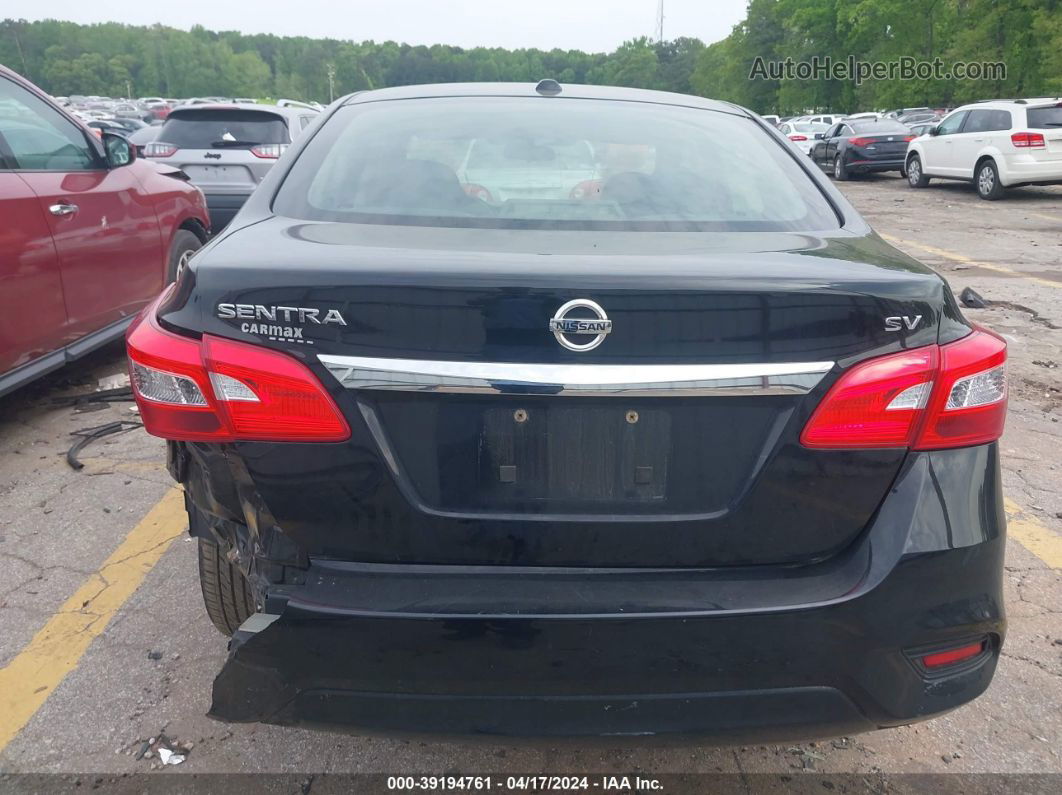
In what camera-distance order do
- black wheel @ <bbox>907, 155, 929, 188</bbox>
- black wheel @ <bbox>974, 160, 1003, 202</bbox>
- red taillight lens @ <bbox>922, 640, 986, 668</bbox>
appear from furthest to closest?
black wheel @ <bbox>907, 155, 929, 188</bbox>, black wheel @ <bbox>974, 160, 1003, 202</bbox>, red taillight lens @ <bbox>922, 640, 986, 668</bbox>

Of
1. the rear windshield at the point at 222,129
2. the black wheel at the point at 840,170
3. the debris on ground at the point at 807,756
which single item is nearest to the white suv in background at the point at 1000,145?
the black wheel at the point at 840,170

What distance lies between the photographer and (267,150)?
9102 millimetres

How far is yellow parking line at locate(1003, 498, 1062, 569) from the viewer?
10.7 ft

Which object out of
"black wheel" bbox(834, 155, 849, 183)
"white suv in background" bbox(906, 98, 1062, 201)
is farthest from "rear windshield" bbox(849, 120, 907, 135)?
"white suv in background" bbox(906, 98, 1062, 201)

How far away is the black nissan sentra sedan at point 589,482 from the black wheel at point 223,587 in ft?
0.96

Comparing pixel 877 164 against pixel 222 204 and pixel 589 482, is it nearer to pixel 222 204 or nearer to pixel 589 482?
pixel 222 204

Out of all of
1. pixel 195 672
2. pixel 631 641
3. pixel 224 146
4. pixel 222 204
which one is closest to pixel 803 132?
pixel 224 146

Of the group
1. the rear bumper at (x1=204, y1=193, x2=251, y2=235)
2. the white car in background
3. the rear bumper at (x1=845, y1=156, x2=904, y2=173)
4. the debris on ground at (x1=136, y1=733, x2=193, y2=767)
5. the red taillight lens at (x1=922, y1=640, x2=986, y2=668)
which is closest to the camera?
the red taillight lens at (x1=922, y1=640, x2=986, y2=668)

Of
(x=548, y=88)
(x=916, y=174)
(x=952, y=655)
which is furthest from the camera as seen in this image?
(x=916, y=174)

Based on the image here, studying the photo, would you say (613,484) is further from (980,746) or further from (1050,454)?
(1050,454)

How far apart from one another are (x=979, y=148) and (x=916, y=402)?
657 inches

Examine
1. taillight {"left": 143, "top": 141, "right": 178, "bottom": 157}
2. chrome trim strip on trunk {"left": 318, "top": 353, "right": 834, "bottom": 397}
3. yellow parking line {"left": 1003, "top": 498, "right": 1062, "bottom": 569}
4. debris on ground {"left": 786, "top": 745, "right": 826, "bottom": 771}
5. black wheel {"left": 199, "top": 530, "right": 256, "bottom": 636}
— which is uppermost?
taillight {"left": 143, "top": 141, "right": 178, "bottom": 157}

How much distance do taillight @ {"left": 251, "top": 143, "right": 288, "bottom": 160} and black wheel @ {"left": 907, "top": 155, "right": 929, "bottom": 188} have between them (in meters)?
14.2

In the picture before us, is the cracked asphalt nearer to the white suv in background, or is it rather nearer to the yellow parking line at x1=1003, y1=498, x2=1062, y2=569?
the yellow parking line at x1=1003, y1=498, x2=1062, y2=569
